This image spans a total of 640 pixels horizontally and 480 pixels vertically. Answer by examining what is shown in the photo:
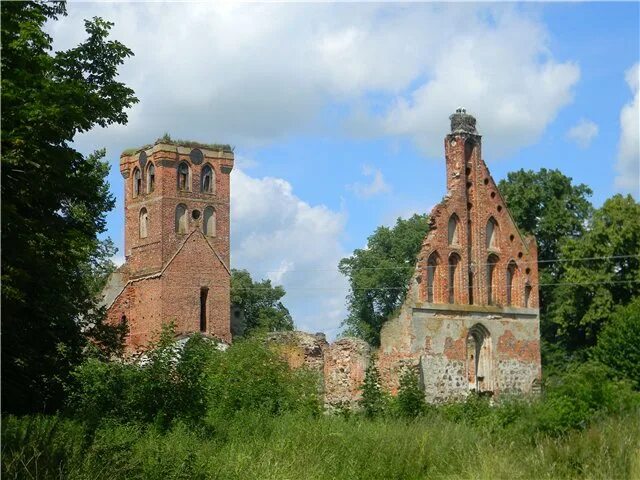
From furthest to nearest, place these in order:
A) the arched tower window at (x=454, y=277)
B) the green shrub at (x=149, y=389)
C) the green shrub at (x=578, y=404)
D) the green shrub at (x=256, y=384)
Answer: the arched tower window at (x=454, y=277), the green shrub at (x=256, y=384), the green shrub at (x=578, y=404), the green shrub at (x=149, y=389)

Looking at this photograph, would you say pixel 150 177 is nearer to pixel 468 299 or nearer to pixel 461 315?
pixel 468 299

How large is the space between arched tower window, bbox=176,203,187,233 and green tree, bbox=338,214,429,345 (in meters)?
9.13

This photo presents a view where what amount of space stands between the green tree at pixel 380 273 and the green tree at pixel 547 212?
8.16m

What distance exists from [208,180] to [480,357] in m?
21.3

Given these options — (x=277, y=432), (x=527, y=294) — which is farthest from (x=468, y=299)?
(x=277, y=432)

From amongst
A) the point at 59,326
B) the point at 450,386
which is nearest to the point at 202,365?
the point at 59,326

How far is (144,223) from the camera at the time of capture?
4856 centimetres

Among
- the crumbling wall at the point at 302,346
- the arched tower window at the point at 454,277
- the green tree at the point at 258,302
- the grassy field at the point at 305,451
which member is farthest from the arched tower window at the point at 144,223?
the grassy field at the point at 305,451

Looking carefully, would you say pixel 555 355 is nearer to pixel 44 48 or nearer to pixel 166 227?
pixel 166 227

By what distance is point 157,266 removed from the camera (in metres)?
45.8

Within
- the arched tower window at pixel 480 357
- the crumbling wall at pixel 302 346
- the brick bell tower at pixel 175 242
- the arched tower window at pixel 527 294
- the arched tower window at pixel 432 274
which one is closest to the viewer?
the arched tower window at pixel 432 274

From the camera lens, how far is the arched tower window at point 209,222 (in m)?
49.7

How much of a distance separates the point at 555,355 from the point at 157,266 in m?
18.0

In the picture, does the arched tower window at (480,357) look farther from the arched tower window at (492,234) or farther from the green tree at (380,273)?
the green tree at (380,273)
